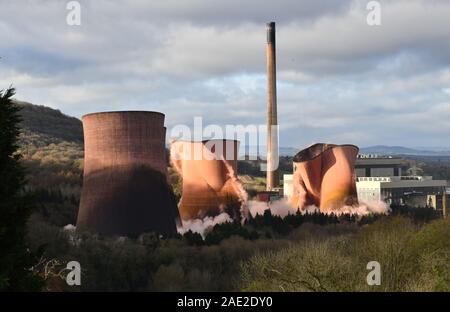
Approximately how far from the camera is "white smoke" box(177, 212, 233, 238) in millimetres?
40750

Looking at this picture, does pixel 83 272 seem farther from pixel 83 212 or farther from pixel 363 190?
pixel 363 190

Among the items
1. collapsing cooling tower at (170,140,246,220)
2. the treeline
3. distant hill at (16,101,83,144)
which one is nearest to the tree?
the treeline

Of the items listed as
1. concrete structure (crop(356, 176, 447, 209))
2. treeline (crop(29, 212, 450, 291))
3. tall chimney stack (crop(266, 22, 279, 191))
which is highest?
tall chimney stack (crop(266, 22, 279, 191))

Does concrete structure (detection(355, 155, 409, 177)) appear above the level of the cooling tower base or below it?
above

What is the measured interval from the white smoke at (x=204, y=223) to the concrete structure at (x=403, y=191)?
2164 centimetres

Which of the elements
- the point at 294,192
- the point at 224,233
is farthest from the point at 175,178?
the point at 224,233

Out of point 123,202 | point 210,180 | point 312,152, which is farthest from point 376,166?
point 123,202

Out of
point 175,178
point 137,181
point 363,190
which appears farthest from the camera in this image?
point 175,178

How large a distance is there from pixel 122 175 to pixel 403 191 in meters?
41.5

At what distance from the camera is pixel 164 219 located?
33000 mm

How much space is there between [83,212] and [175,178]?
47573mm

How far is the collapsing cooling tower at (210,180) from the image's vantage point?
146 ft

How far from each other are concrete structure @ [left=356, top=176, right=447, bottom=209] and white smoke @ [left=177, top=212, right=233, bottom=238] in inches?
852

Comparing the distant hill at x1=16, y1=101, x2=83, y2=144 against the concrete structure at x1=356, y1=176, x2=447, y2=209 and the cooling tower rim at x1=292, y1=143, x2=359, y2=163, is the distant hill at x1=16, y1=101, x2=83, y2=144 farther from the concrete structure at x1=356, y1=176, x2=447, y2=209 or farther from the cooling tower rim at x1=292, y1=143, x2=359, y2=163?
the cooling tower rim at x1=292, y1=143, x2=359, y2=163
